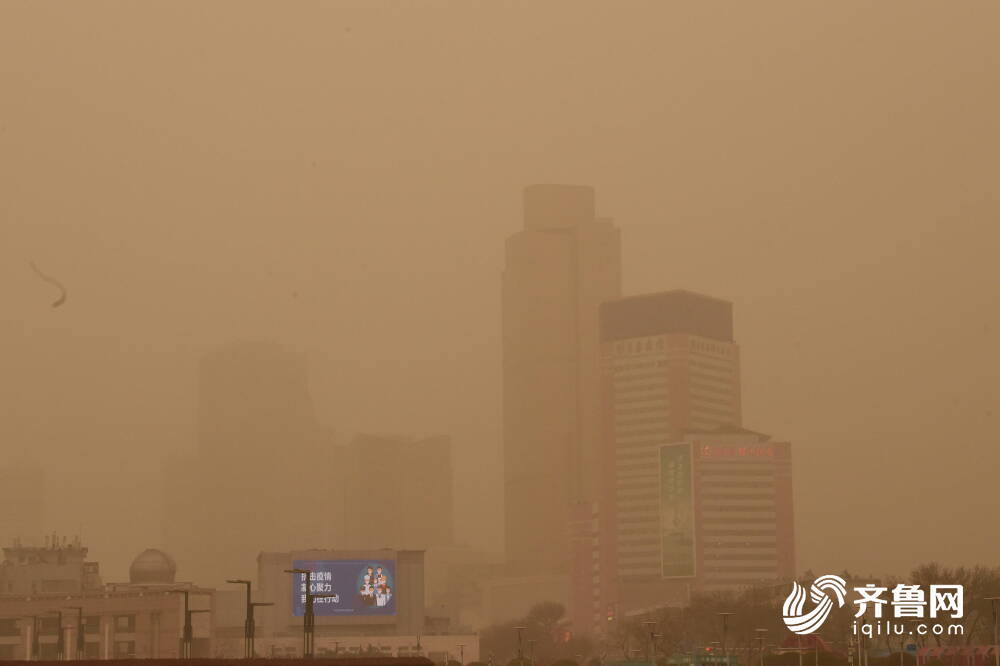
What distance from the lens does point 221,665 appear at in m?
63.2

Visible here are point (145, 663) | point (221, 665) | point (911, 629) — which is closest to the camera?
point (145, 663)

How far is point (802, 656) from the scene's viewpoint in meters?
128

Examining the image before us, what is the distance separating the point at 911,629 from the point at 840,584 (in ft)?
103

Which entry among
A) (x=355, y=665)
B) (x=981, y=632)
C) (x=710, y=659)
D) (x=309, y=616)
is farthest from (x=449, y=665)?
(x=355, y=665)

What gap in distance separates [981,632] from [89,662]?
13787cm

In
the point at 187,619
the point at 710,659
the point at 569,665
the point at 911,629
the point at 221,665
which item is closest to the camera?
the point at 221,665

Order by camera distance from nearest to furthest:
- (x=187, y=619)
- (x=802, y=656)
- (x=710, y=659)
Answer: (x=187, y=619) → (x=802, y=656) → (x=710, y=659)

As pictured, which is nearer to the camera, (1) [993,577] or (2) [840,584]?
(2) [840,584]

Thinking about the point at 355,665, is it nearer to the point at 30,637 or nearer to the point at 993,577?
the point at 993,577

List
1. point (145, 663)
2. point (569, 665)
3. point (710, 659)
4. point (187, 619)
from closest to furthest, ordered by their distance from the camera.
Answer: point (145, 663)
point (187, 619)
point (569, 665)
point (710, 659)

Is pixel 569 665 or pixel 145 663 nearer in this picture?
pixel 145 663

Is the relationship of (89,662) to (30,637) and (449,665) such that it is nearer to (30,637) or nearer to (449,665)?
(449,665)

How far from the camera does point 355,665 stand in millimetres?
63469

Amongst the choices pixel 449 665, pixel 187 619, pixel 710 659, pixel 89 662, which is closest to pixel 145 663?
pixel 89 662
